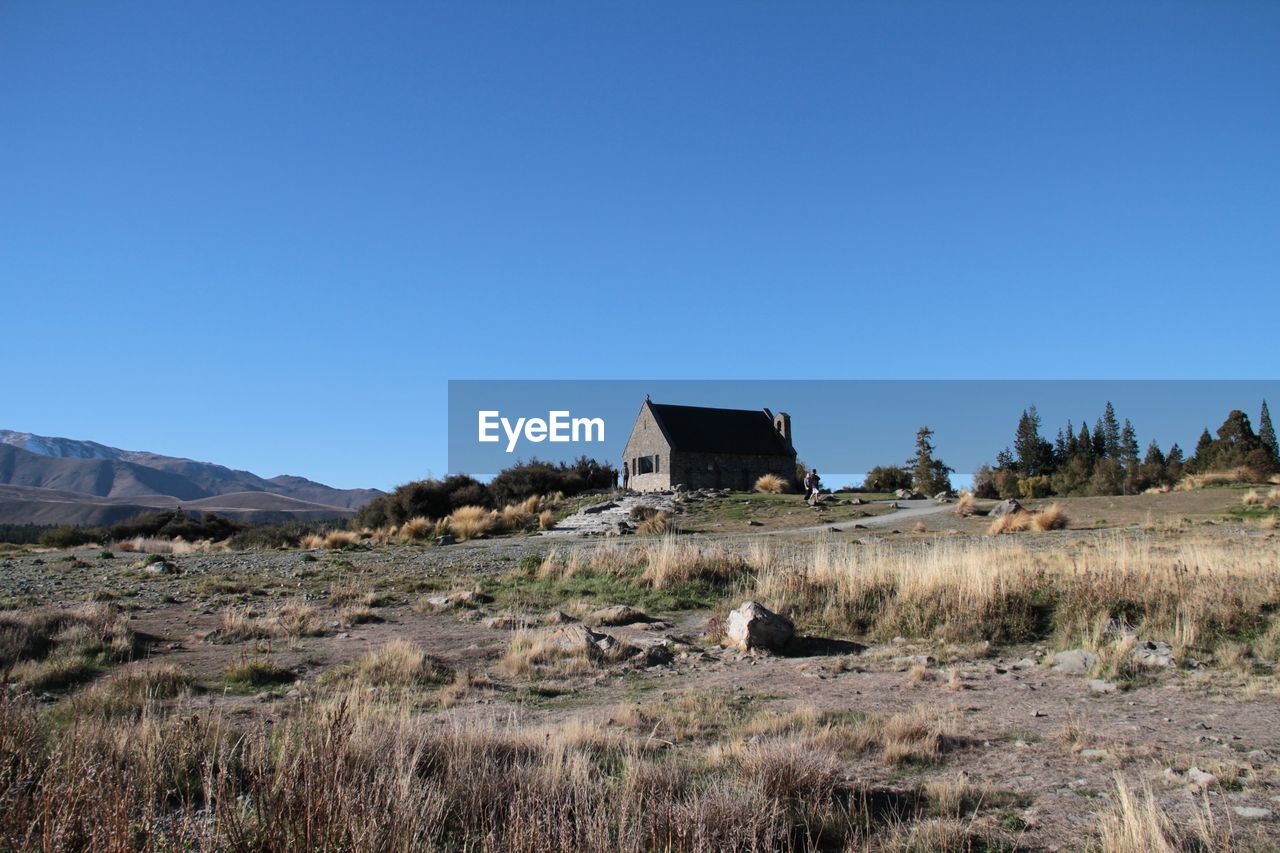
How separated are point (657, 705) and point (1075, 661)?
4822 millimetres

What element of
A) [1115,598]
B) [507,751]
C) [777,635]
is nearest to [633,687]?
[777,635]

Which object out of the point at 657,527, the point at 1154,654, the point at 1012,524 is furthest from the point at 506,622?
the point at 1012,524

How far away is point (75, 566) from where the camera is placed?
19.8 m

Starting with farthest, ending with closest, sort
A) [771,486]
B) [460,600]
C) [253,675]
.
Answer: [771,486] → [460,600] → [253,675]

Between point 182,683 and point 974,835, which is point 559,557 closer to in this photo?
point 182,683

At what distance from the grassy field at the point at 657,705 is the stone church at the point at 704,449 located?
3220cm

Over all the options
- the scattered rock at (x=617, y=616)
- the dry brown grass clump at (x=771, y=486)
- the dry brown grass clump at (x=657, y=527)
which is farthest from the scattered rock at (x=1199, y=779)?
the dry brown grass clump at (x=771, y=486)

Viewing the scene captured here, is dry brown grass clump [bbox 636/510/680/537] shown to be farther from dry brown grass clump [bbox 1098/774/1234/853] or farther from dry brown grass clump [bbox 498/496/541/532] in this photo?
dry brown grass clump [bbox 1098/774/1234/853]

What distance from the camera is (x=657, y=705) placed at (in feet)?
23.7

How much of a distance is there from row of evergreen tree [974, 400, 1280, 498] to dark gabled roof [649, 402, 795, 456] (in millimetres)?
13245

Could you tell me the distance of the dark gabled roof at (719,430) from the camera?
50.2 meters

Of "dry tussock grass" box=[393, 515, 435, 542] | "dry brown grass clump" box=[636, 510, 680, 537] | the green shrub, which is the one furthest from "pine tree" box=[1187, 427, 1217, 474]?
"dry tussock grass" box=[393, 515, 435, 542]

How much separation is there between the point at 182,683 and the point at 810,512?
84.3 feet

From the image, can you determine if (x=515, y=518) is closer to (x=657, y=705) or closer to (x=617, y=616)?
(x=617, y=616)
